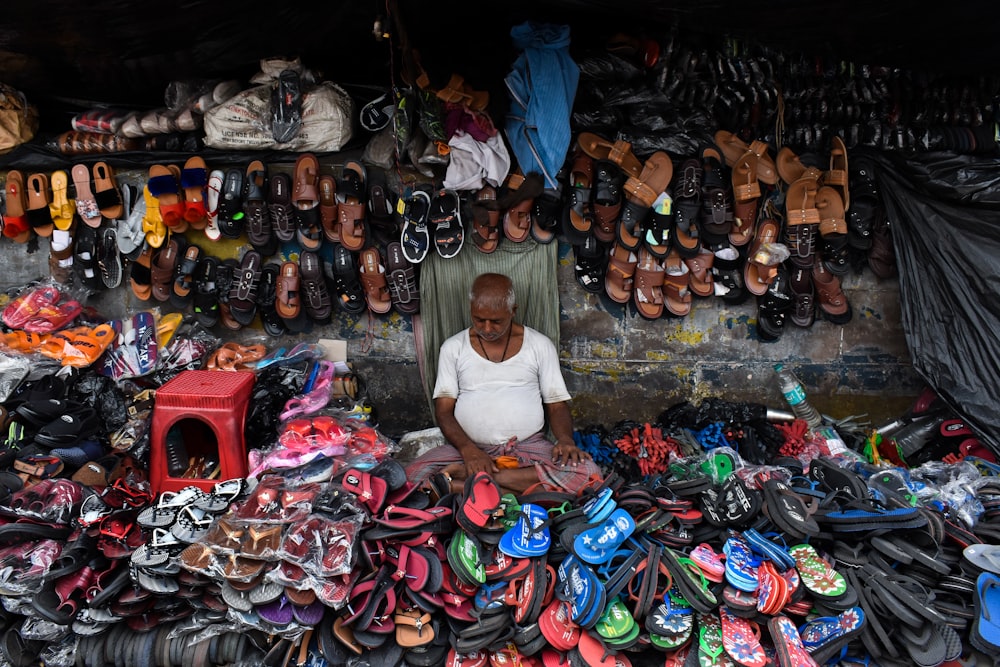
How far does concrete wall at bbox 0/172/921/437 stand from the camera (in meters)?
3.90

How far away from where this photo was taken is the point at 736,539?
2492 mm

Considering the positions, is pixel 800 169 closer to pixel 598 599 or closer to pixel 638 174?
pixel 638 174

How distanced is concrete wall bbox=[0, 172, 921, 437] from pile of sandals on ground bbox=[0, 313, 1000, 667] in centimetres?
122

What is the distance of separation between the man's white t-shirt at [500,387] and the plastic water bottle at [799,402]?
1.44 metres

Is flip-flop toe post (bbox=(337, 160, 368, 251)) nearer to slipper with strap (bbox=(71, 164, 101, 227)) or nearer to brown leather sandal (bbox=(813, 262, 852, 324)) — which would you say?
slipper with strap (bbox=(71, 164, 101, 227))

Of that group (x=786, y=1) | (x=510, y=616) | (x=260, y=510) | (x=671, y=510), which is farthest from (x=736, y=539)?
(x=786, y=1)

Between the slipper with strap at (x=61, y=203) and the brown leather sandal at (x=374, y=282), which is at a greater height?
the slipper with strap at (x=61, y=203)

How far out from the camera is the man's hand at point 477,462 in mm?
2918

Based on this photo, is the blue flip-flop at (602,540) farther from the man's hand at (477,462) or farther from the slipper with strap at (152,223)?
the slipper with strap at (152,223)

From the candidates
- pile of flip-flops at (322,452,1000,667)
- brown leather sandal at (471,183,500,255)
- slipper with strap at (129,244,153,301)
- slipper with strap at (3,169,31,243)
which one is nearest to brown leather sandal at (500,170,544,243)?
brown leather sandal at (471,183,500,255)

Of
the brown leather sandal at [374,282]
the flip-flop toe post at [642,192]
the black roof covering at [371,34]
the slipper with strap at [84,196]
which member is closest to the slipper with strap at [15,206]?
the slipper with strap at [84,196]

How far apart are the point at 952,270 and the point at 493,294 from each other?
243 centimetres

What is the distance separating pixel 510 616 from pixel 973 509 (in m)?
2.19

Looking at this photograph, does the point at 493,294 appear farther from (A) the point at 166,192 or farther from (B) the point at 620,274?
(A) the point at 166,192
